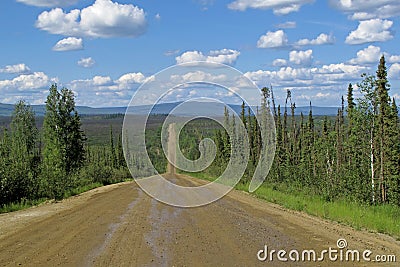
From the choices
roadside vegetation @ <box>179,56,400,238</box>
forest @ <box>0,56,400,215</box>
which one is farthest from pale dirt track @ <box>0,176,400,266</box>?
forest @ <box>0,56,400,215</box>

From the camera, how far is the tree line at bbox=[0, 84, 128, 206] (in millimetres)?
25031

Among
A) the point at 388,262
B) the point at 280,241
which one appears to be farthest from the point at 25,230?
the point at 388,262

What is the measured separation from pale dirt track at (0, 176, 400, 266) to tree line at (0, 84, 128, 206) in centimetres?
659

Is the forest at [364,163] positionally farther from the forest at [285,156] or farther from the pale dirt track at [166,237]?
the pale dirt track at [166,237]

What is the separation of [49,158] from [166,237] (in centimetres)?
3849

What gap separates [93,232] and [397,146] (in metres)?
32.1

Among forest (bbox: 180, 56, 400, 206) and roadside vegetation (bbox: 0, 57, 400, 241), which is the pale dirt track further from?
forest (bbox: 180, 56, 400, 206)

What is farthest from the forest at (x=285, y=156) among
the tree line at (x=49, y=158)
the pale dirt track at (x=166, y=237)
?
the pale dirt track at (x=166, y=237)

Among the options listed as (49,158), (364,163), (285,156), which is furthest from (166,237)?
(49,158)

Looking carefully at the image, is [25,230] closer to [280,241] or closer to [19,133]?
[280,241]

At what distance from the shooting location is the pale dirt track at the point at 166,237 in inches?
388

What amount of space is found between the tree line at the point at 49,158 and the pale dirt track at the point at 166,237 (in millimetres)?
6593

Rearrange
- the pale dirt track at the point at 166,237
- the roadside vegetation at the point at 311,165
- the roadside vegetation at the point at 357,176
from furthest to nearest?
the roadside vegetation at the point at 311,165
the roadside vegetation at the point at 357,176
the pale dirt track at the point at 166,237

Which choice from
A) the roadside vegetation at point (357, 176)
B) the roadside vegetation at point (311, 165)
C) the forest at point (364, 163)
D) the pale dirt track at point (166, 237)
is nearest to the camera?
the pale dirt track at point (166, 237)
